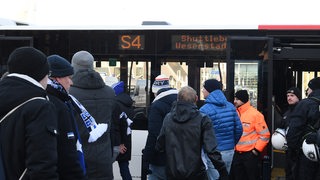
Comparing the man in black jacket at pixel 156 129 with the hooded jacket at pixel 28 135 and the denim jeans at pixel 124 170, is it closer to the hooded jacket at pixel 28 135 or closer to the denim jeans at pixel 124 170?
the denim jeans at pixel 124 170

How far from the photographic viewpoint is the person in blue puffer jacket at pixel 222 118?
5.57 m

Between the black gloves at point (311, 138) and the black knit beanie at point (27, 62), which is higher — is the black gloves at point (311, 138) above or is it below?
below

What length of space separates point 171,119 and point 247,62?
2.99 m

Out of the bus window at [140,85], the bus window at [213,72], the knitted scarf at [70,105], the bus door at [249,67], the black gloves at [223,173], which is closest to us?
the knitted scarf at [70,105]

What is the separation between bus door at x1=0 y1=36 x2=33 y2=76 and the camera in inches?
322

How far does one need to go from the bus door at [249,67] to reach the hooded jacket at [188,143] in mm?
2733

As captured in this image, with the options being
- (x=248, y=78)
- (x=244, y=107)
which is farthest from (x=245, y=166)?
(x=248, y=78)

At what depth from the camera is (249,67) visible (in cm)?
743

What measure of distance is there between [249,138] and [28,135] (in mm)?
4435

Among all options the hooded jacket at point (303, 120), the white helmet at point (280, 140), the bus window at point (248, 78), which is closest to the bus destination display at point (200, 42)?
the bus window at point (248, 78)

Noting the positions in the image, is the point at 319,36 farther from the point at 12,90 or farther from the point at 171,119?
the point at 12,90

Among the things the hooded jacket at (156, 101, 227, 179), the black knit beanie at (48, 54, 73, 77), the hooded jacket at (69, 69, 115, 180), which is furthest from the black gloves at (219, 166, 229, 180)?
the black knit beanie at (48, 54, 73, 77)

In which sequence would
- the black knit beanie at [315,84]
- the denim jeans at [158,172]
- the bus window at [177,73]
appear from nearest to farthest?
the denim jeans at [158,172], the black knit beanie at [315,84], the bus window at [177,73]

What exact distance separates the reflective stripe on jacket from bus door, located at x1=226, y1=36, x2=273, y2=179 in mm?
692
